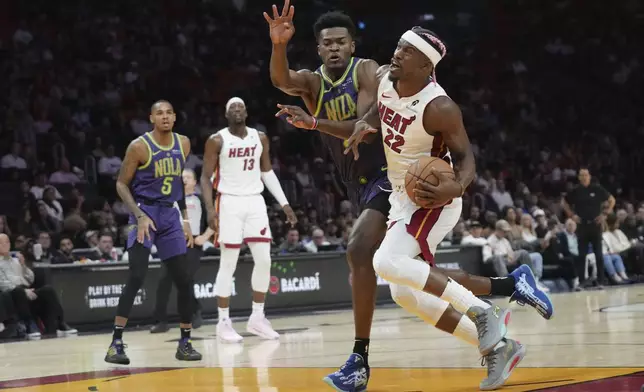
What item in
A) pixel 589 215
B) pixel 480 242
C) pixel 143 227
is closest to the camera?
pixel 143 227

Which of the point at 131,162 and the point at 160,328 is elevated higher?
the point at 131,162

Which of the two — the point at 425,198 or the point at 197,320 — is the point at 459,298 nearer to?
the point at 425,198

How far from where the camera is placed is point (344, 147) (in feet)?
20.7

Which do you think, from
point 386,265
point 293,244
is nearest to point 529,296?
point 386,265

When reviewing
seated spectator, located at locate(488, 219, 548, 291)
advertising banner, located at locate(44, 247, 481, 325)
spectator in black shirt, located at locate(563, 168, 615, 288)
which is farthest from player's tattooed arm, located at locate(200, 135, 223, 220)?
spectator in black shirt, located at locate(563, 168, 615, 288)

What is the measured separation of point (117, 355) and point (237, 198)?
2958 mm

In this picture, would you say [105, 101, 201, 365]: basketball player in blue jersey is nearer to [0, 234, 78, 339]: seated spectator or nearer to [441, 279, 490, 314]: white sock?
[441, 279, 490, 314]: white sock

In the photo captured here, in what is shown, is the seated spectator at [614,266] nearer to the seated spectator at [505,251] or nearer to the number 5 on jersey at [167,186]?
the seated spectator at [505,251]

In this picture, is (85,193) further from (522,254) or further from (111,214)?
(522,254)

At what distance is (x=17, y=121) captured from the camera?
52.2ft

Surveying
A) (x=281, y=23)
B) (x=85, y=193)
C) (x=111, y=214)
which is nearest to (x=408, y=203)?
(x=281, y=23)

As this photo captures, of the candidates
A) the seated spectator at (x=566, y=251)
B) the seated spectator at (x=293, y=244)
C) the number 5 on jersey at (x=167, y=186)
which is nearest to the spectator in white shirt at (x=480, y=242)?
the seated spectator at (x=566, y=251)

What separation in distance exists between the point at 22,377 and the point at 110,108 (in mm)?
10785

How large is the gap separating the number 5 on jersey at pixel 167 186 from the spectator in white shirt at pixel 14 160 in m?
7.37
